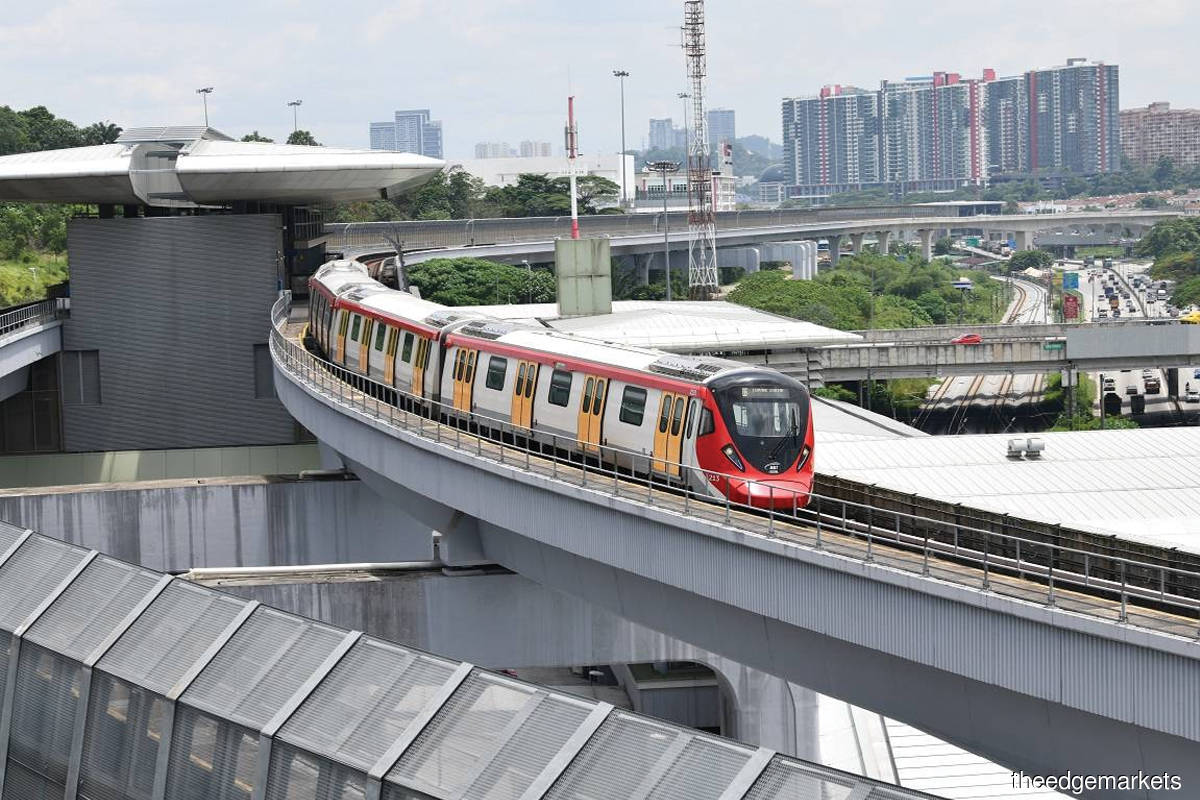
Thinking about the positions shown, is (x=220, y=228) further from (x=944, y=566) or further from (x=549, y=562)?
(x=944, y=566)

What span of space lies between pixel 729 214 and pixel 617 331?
87834mm

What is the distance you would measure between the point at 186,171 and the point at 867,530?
34.4 m

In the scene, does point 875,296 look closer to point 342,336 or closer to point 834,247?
point 834,247

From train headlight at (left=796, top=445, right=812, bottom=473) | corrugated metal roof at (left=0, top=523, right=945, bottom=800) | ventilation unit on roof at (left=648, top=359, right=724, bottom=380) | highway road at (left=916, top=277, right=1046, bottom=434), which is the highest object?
ventilation unit on roof at (left=648, top=359, right=724, bottom=380)

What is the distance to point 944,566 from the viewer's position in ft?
61.6

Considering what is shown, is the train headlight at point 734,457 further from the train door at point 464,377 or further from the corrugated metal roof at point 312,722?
the corrugated metal roof at point 312,722

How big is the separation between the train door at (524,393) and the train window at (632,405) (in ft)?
9.80

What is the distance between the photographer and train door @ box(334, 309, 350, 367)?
129 ft

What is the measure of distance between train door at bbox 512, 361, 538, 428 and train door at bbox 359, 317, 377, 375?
870 cm

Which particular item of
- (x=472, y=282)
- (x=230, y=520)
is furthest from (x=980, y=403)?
(x=230, y=520)

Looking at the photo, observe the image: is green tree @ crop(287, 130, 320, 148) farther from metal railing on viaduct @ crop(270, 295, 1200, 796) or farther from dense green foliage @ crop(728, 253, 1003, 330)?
metal railing on viaduct @ crop(270, 295, 1200, 796)

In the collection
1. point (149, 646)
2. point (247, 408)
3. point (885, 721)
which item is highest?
point (149, 646)

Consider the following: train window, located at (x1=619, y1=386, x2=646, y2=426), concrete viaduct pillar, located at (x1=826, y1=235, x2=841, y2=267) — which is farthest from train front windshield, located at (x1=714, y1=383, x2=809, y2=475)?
concrete viaduct pillar, located at (x1=826, y1=235, x2=841, y2=267)

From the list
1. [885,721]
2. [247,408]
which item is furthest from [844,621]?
[247,408]
